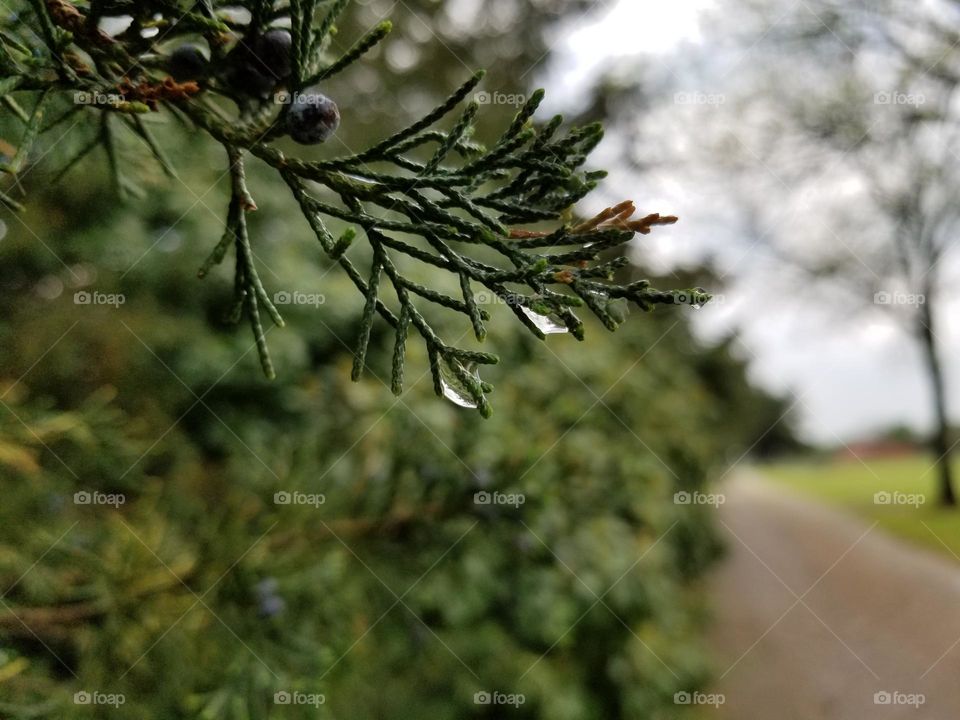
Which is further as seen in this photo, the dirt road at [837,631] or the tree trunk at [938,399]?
the tree trunk at [938,399]

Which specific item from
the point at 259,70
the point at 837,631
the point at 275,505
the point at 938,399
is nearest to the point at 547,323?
the point at 259,70

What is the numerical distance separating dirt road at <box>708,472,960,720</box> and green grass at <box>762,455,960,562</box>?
0.52 metres

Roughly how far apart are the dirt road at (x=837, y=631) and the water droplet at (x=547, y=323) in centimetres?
574

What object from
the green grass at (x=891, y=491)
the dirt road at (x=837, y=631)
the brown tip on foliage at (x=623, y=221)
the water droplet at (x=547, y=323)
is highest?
the green grass at (x=891, y=491)

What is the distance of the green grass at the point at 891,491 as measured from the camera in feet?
37.6

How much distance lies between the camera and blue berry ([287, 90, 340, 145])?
80 cm

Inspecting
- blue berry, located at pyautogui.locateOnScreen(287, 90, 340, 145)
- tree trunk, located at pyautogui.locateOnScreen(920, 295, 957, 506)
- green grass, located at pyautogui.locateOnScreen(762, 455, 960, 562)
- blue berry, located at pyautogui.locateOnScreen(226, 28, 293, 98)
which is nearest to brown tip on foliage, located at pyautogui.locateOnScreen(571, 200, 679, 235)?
blue berry, located at pyautogui.locateOnScreen(287, 90, 340, 145)

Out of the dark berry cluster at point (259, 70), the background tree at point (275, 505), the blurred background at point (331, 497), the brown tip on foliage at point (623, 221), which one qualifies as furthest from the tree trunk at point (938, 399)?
the dark berry cluster at point (259, 70)

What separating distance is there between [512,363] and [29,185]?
2.18m

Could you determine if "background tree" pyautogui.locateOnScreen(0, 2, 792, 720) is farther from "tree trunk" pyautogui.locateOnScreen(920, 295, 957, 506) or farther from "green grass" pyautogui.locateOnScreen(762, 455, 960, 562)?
"tree trunk" pyautogui.locateOnScreen(920, 295, 957, 506)

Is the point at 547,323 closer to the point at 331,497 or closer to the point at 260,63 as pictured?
the point at 260,63

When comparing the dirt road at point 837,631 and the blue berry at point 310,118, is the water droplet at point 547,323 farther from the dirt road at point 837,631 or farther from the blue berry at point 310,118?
the dirt road at point 837,631

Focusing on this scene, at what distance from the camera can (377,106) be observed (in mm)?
6566

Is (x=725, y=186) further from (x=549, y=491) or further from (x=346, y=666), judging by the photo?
(x=346, y=666)
